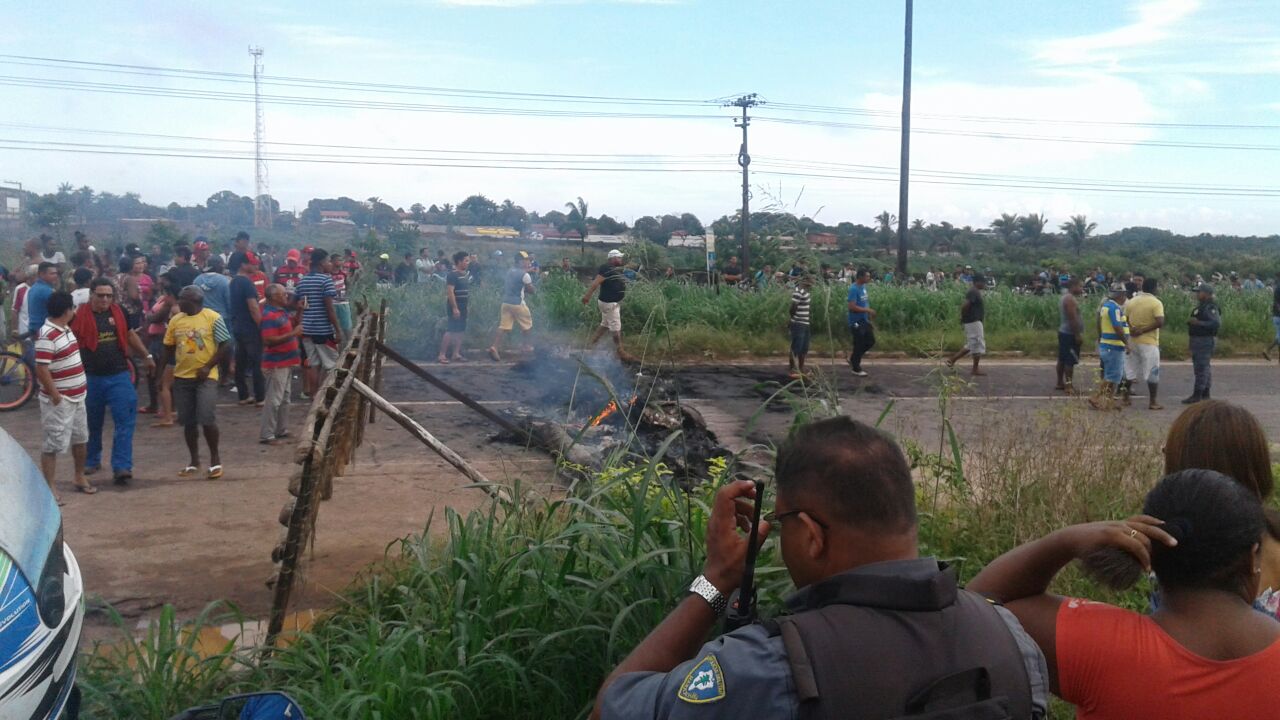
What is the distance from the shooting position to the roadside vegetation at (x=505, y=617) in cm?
348

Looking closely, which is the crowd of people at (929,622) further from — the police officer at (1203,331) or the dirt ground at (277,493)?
the police officer at (1203,331)

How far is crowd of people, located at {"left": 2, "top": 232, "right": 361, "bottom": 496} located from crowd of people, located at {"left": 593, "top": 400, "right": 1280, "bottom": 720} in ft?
24.2

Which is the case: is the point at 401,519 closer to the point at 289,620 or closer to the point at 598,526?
the point at 289,620

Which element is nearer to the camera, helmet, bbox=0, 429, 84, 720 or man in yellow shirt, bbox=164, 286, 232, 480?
helmet, bbox=0, 429, 84, 720

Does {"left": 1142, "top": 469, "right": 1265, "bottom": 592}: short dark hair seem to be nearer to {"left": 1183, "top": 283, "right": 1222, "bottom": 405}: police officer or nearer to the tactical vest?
the tactical vest

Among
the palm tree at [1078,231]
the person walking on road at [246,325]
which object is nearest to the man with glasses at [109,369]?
the person walking on road at [246,325]

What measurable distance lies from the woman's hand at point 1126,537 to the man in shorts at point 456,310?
14606 millimetres

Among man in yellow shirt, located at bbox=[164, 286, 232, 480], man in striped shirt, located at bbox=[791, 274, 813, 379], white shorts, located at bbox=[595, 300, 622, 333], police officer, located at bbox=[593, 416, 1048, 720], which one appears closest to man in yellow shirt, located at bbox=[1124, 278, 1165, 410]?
man in striped shirt, located at bbox=[791, 274, 813, 379]

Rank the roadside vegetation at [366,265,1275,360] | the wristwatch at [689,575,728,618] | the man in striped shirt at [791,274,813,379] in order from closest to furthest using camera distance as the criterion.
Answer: the wristwatch at [689,575,728,618]
the man in striped shirt at [791,274,813,379]
the roadside vegetation at [366,265,1275,360]

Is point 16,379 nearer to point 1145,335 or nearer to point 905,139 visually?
point 1145,335

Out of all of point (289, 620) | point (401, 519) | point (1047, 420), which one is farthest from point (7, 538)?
point (1047, 420)

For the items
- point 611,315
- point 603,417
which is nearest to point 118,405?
point 603,417

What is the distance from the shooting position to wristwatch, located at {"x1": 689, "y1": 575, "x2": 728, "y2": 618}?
2.07 metres

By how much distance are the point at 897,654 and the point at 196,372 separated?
27.0ft
